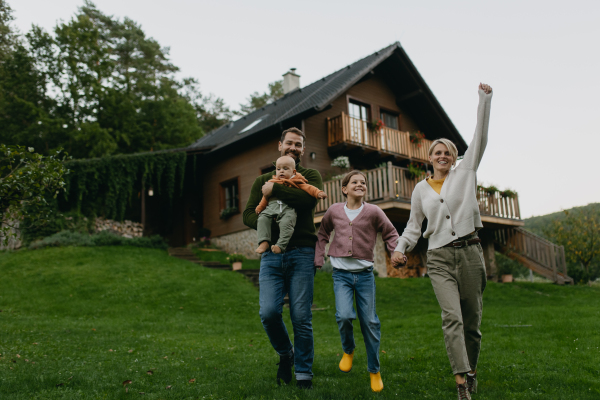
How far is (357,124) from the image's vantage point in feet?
55.0

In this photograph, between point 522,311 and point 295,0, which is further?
point 295,0

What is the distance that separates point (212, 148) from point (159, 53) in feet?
60.6

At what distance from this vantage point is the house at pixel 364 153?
15141mm

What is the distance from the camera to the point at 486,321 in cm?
830

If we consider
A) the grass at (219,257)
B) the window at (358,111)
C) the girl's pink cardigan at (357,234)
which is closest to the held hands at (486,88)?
the girl's pink cardigan at (357,234)

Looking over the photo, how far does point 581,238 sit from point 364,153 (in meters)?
9.63

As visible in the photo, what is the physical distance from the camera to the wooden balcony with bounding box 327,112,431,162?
53.0ft

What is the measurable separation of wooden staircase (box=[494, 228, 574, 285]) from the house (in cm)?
3

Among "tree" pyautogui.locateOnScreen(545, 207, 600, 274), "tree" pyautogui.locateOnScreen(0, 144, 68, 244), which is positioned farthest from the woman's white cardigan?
"tree" pyautogui.locateOnScreen(545, 207, 600, 274)

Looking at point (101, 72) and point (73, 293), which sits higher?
point (101, 72)

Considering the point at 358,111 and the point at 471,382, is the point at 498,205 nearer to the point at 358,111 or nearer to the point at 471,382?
the point at 358,111

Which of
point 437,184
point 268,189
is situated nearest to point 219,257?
point 268,189

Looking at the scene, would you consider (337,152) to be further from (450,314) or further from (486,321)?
(450,314)

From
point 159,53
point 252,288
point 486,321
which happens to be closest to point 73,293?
point 252,288
